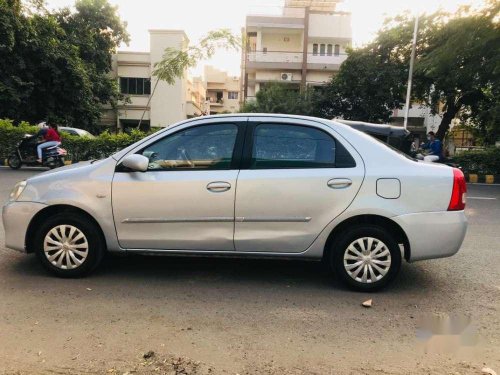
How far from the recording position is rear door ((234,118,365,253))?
3.94 metres

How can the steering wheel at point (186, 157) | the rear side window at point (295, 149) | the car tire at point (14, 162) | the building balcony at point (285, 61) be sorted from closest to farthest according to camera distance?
the rear side window at point (295, 149), the steering wheel at point (186, 157), the car tire at point (14, 162), the building balcony at point (285, 61)

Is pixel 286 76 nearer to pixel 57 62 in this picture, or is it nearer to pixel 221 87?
pixel 57 62

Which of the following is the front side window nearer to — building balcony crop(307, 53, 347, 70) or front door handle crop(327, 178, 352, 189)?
front door handle crop(327, 178, 352, 189)

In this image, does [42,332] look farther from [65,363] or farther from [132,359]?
[132,359]

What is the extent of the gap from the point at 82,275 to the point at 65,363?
1.53 meters

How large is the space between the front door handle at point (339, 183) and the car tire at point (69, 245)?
2.24 metres

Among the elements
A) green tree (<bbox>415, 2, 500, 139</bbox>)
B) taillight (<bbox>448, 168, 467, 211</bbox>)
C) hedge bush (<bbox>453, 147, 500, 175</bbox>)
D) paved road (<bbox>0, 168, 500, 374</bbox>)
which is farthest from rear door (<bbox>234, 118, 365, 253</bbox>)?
hedge bush (<bbox>453, 147, 500, 175</bbox>)

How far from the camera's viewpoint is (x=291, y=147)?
4082 millimetres

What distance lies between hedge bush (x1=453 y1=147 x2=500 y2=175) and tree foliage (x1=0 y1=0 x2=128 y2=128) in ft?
66.7

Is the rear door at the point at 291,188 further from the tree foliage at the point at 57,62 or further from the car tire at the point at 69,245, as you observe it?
the tree foliage at the point at 57,62

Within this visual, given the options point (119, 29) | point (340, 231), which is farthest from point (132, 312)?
point (119, 29)

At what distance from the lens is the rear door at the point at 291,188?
3943 mm

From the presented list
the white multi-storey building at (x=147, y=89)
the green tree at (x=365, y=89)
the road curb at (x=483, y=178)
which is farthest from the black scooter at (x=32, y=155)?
the white multi-storey building at (x=147, y=89)

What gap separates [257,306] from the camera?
372 centimetres
